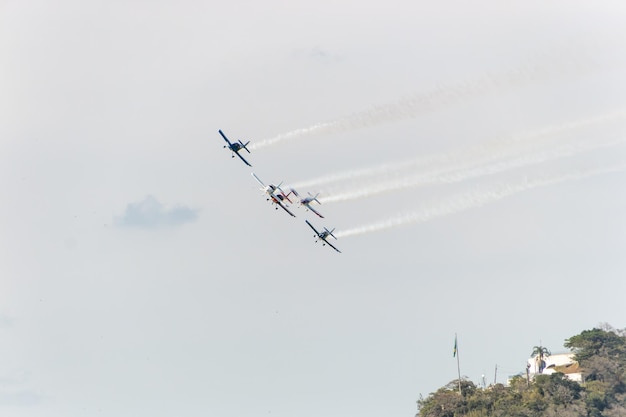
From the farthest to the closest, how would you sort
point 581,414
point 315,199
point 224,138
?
1. point 581,414
2. point 224,138
3. point 315,199

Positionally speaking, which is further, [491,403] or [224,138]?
[491,403]

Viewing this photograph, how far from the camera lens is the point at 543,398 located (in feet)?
608

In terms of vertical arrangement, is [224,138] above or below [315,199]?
above

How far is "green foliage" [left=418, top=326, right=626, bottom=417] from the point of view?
18250 cm

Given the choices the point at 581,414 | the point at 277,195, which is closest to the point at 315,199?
the point at 277,195

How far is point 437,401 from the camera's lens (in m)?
193

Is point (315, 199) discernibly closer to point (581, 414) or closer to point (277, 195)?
point (277, 195)

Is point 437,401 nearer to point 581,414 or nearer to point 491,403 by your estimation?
point 491,403

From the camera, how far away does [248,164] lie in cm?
11738

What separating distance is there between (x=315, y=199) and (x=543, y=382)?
93.0 meters

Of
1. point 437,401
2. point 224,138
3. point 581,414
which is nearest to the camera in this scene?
point 224,138

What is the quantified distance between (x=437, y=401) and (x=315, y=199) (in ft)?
297

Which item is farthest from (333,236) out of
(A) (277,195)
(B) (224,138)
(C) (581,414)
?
(C) (581,414)

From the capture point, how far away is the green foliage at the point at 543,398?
182 metres
